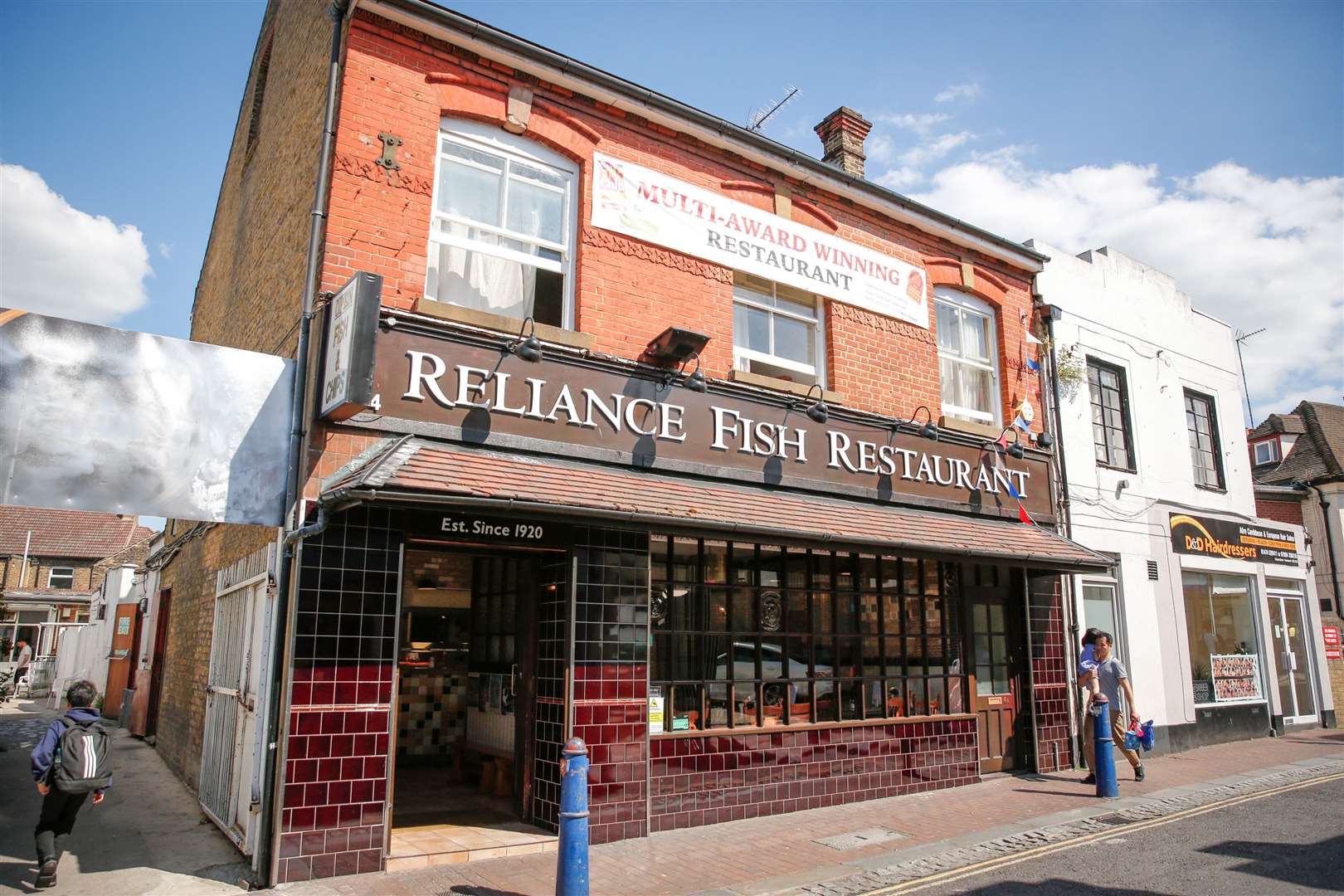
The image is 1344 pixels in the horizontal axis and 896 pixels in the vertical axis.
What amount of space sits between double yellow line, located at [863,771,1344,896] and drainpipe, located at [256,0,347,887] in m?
4.26

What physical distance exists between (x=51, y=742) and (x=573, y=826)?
13.7 ft

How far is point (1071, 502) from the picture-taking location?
12422 mm

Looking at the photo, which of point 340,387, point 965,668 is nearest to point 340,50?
point 340,387

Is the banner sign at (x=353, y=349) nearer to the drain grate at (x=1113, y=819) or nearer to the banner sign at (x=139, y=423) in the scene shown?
the banner sign at (x=139, y=423)

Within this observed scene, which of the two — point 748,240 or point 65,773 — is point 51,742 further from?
point 748,240

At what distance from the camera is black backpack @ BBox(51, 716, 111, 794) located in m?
6.28

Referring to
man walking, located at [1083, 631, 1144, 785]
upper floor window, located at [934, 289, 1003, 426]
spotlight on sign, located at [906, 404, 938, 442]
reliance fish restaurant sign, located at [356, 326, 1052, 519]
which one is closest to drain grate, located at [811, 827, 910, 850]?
reliance fish restaurant sign, located at [356, 326, 1052, 519]

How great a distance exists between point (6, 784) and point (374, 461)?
25.0 ft

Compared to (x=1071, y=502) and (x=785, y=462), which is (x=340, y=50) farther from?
(x=1071, y=502)

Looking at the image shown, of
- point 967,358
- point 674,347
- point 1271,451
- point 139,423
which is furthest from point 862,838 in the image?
point 1271,451

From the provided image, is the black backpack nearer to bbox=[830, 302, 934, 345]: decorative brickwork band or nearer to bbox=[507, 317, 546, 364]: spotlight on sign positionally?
bbox=[507, 317, 546, 364]: spotlight on sign

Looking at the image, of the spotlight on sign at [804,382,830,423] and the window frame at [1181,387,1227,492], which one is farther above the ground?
the window frame at [1181,387,1227,492]

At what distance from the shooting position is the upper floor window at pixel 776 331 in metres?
9.89

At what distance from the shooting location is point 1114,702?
10.3 metres
